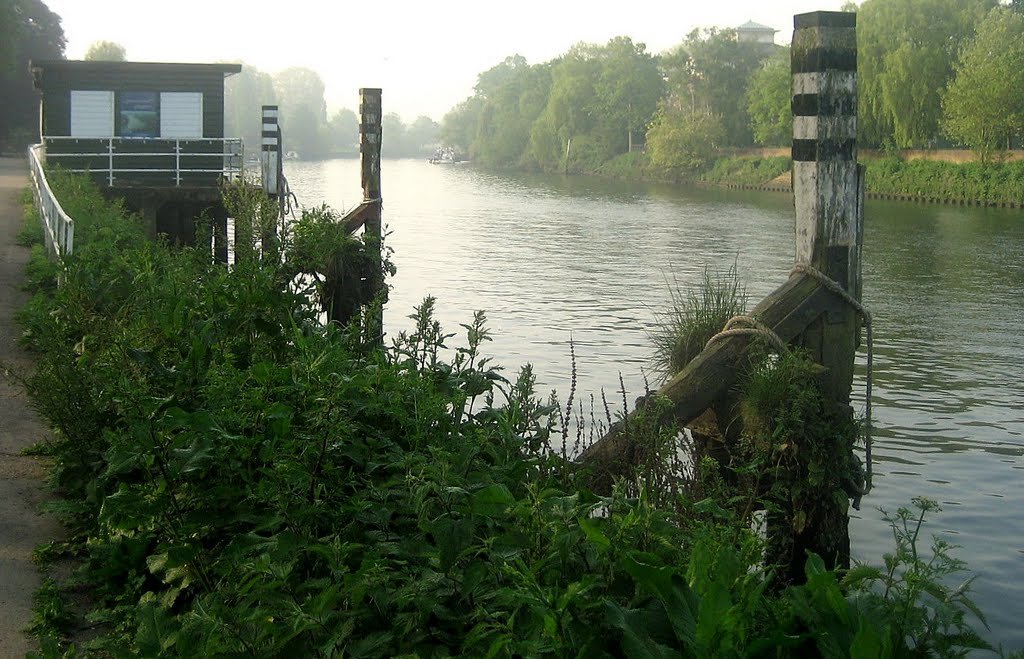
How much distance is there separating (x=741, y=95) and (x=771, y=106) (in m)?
11.3

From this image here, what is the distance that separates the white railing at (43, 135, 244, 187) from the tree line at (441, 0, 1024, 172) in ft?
115

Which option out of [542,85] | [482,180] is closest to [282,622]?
[482,180]

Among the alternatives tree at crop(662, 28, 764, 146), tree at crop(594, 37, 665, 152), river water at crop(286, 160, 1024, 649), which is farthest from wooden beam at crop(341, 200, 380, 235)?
tree at crop(594, 37, 665, 152)

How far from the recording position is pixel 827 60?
6.56 metres

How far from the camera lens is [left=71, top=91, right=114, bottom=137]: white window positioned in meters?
25.8

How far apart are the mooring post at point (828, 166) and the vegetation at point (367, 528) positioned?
433 mm

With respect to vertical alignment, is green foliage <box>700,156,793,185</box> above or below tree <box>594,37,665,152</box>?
below

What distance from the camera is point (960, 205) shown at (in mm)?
50281

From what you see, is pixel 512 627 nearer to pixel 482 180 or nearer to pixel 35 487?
pixel 35 487

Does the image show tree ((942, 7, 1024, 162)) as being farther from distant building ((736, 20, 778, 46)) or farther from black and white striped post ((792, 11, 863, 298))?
distant building ((736, 20, 778, 46))

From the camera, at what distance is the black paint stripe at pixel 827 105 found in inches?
259

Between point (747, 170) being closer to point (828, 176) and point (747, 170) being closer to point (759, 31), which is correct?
point (828, 176)

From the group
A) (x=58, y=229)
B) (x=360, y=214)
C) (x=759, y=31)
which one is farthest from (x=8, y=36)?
(x=759, y=31)

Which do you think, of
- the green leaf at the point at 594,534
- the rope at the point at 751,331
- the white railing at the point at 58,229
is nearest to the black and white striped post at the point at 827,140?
the rope at the point at 751,331
